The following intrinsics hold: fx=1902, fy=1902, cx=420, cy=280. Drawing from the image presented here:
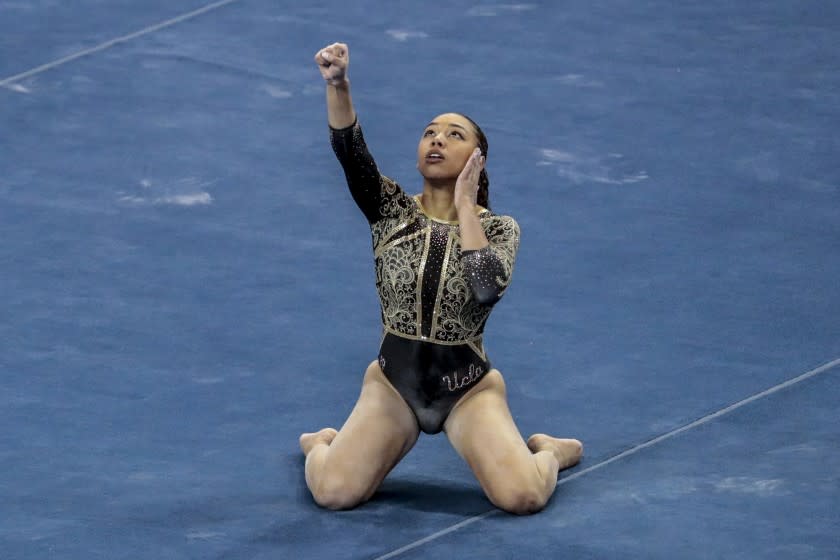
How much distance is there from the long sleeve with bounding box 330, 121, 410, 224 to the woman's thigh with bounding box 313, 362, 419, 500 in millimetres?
563

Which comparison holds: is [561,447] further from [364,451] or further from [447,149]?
[447,149]

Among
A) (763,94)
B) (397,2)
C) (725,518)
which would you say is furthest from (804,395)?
(397,2)

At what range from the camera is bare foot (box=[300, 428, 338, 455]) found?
6.22m

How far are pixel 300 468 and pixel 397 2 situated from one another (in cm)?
425

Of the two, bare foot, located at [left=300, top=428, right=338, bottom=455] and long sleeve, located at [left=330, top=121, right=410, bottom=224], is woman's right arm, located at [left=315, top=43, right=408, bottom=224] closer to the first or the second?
long sleeve, located at [left=330, top=121, right=410, bottom=224]

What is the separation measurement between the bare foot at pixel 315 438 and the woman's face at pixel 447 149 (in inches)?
35.8

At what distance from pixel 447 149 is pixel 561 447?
1045 millimetres

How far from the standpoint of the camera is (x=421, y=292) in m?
5.98

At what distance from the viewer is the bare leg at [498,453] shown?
5.89m

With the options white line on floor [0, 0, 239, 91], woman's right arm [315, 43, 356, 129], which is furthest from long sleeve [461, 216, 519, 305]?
white line on floor [0, 0, 239, 91]

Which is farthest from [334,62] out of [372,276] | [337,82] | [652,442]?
[372,276]

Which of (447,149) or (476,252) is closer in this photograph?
(476,252)

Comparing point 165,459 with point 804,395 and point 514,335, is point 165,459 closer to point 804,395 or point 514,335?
point 514,335

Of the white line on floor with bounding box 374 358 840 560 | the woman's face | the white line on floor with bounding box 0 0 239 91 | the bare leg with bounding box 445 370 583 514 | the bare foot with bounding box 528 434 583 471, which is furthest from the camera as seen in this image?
the white line on floor with bounding box 0 0 239 91
